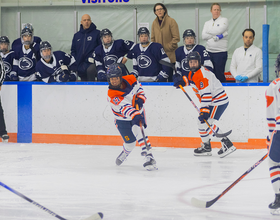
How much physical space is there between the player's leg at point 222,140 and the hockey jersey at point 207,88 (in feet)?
0.17

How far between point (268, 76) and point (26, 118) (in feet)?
9.98

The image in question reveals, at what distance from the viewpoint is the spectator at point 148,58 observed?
492cm

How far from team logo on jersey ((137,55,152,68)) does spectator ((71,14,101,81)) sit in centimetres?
67

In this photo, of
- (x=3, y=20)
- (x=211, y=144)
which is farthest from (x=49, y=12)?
(x=211, y=144)

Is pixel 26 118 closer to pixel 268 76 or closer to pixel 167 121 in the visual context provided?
pixel 167 121

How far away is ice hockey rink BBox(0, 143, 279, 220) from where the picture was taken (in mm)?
2486

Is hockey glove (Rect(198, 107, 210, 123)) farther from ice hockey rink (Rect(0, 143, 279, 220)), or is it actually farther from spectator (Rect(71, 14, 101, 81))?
spectator (Rect(71, 14, 101, 81))

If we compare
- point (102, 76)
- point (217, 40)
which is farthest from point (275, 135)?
point (102, 76)

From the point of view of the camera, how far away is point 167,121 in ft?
15.8

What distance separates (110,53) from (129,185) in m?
2.35

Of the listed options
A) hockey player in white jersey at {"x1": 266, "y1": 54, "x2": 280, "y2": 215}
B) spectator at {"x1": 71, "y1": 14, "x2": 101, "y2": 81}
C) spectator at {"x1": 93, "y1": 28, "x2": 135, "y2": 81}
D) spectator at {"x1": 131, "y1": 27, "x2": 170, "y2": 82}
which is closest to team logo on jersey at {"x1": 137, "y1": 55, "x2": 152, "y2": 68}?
spectator at {"x1": 131, "y1": 27, "x2": 170, "y2": 82}

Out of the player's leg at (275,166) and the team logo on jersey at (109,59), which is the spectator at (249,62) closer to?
the team logo on jersey at (109,59)

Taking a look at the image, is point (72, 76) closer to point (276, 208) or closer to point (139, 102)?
point (139, 102)

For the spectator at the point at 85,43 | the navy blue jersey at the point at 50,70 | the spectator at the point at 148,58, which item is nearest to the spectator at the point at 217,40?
the spectator at the point at 148,58
